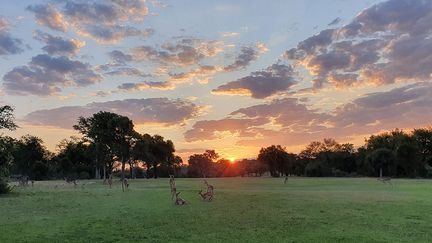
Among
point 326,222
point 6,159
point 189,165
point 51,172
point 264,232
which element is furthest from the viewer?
point 189,165

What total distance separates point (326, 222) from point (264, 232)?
14.2 ft

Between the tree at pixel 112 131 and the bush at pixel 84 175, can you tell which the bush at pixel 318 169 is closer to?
the tree at pixel 112 131

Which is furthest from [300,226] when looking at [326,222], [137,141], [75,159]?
[75,159]

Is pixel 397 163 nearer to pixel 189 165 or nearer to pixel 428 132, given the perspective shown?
pixel 428 132

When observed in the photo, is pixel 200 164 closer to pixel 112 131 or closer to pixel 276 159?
pixel 276 159

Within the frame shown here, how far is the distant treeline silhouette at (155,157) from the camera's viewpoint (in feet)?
349

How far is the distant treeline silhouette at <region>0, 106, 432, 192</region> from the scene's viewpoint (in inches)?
4188

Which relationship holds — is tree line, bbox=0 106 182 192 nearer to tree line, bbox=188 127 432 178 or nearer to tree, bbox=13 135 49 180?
tree, bbox=13 135 49 180

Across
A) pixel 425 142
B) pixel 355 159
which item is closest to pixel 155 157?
pixel 355 159

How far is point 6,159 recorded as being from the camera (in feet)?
154

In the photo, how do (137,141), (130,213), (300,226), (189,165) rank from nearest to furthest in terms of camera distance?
(300,226)
(130,213)
(137,141)
(189,165)

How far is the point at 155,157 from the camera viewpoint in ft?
481

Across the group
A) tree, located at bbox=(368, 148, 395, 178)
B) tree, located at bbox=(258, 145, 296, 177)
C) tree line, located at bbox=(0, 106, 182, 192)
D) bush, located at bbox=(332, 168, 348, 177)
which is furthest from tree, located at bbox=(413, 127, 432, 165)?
tree line, located at bbox=(0, 106, 182, 192)

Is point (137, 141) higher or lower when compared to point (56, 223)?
higher
